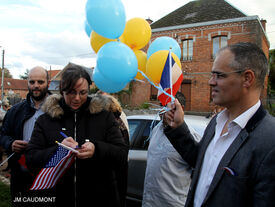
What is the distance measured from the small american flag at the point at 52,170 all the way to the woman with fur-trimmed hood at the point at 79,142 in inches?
1.7

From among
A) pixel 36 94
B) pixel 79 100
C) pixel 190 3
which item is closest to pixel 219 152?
pixel 79 100

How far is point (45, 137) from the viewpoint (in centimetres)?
187

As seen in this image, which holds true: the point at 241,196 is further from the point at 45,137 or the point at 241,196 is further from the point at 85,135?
the point at 45,137

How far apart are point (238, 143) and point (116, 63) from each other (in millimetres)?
1413

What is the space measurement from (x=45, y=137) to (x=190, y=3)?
19.7 m

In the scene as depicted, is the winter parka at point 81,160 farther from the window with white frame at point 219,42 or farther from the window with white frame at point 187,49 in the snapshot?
the window with white frame at point 187,49

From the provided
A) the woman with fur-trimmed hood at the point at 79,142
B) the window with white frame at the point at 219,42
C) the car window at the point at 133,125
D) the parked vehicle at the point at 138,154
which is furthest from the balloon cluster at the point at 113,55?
the window with white frame at the point at 219,42

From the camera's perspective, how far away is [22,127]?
255 cm

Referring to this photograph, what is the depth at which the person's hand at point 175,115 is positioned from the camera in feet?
5.58

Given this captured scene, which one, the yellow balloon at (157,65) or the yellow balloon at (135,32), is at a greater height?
the yellow balloon at (135,32)

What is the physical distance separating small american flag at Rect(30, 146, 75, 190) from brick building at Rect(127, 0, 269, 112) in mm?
14686

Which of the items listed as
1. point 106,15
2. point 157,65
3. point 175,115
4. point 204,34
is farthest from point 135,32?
point 204,34

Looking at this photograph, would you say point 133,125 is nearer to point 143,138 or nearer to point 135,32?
point 143,138

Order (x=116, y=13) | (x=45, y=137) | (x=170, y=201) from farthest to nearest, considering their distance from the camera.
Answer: (x=116, y=13), (x=170, y=201), (x=45, y=137)
